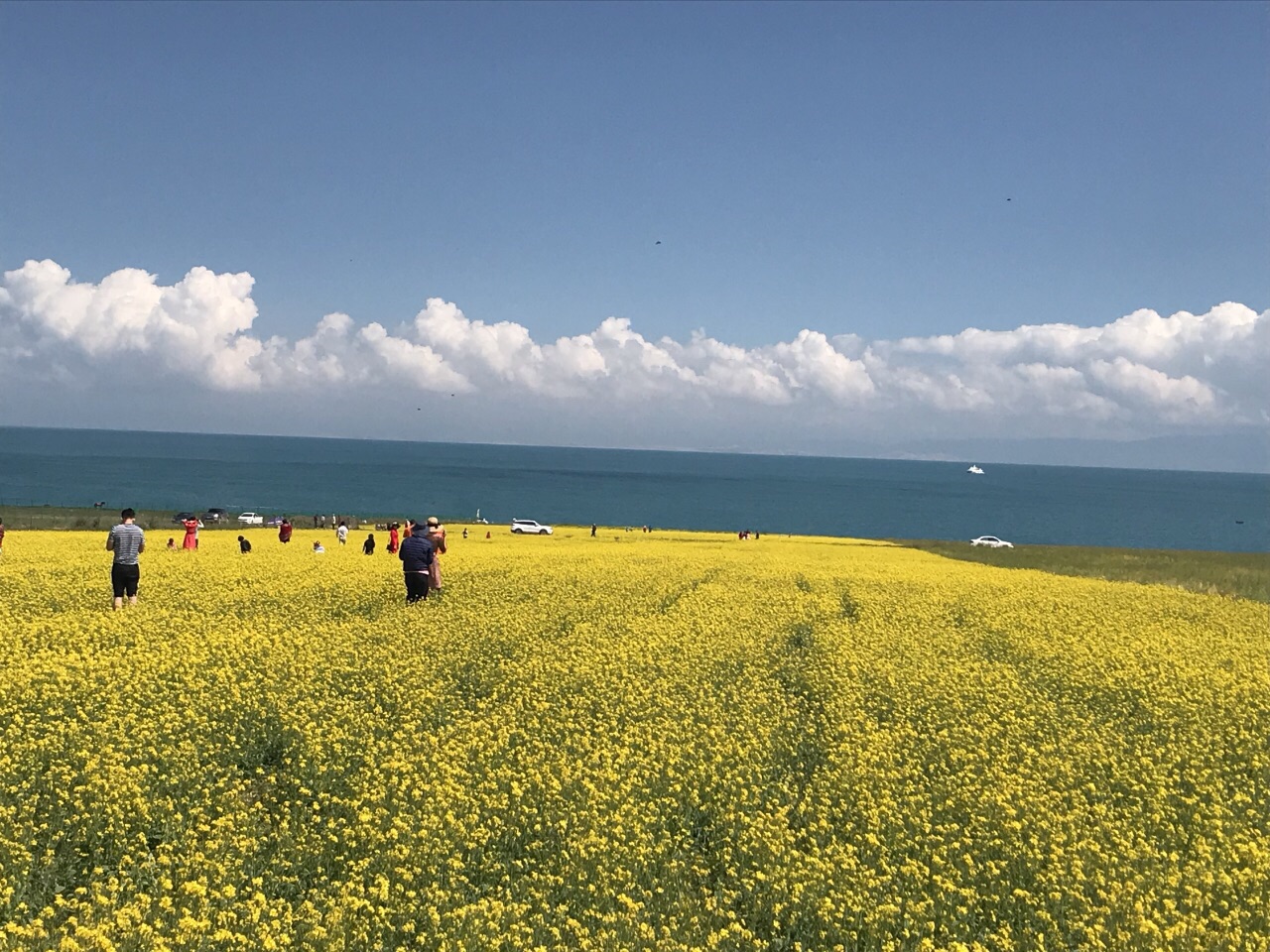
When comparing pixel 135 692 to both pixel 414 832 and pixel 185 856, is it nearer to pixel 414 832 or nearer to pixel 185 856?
pixel 185 856

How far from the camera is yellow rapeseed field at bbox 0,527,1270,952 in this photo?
6.80 meters

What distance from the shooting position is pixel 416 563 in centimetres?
1848

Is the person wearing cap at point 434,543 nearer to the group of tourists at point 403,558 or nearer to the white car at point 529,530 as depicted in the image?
the group of tourists at point 403,558

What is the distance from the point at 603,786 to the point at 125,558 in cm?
1212

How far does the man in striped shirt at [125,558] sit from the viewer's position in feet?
53.0

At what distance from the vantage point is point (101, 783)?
793 centimetres

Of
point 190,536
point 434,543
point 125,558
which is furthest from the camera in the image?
point 190,536

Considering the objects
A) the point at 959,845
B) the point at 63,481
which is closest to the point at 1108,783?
the point at 959,845

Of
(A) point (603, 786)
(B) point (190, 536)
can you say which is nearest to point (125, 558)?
(A) point (603, 786)

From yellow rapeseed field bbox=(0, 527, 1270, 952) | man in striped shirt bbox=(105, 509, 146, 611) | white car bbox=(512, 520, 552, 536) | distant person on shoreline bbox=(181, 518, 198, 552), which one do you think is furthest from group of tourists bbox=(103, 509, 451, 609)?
white car bbox=(512, 520, 552, 536)

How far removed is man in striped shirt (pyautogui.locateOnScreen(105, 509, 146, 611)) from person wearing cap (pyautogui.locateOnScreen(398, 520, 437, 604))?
5017mm

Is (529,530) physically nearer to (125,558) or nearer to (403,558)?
(403,558)

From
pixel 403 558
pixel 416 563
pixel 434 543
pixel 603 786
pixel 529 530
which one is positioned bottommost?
pixel 529 530

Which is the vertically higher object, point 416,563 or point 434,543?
point 434,543
